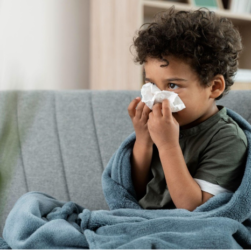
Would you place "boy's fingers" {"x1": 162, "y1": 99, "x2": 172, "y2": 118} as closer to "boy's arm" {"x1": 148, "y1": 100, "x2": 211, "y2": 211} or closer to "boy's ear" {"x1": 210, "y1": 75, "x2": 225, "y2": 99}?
"boy's arm" {"x1": 148, "y1": 100, "x2": 211, "y2": 211}

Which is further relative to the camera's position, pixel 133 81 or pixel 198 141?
pixel 133 81

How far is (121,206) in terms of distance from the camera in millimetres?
999

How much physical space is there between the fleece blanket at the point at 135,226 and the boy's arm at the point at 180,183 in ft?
0.10

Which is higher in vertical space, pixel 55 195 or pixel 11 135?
pixel 11 135

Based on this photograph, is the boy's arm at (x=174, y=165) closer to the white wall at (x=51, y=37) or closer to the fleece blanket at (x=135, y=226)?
the fleece blanket at (x=135, y=226)

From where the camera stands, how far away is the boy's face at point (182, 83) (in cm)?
90

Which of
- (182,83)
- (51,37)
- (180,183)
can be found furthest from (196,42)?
(51,37)

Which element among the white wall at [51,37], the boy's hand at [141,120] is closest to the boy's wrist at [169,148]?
the boy's hand at [141,120]

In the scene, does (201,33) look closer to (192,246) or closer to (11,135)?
(192,246)

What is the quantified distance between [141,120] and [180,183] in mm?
213

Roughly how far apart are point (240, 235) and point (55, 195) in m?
0.67

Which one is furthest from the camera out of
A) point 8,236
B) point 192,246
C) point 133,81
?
point 133,81

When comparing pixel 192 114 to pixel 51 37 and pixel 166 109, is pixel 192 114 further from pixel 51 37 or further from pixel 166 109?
pixel 51 37

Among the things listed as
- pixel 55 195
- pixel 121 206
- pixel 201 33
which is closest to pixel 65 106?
pixel 55 195
